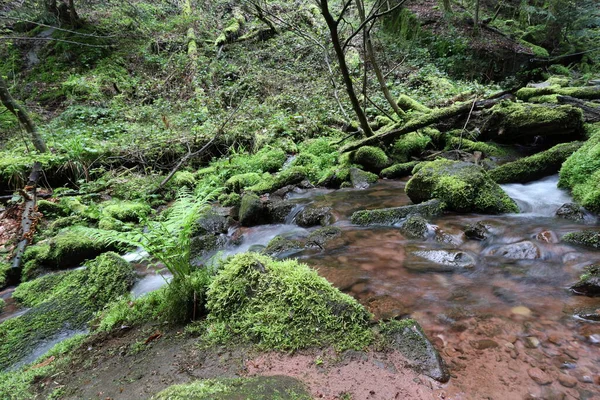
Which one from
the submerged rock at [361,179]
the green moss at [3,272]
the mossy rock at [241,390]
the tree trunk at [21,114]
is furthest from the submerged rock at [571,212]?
the tree trunk at [21,114]

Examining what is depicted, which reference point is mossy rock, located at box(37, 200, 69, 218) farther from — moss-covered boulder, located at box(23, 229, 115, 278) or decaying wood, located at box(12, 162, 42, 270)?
moss-covered boulder, located at box(23, 229, 115, 278)

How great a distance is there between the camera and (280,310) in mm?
2396

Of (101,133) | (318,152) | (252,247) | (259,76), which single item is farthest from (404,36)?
(252,247)

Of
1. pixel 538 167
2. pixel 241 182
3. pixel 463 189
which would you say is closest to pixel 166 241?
pixel 463 189

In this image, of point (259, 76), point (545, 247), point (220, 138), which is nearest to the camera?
point (545, 247)

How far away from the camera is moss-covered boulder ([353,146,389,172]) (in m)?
8.45

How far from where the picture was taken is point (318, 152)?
33.5 ft

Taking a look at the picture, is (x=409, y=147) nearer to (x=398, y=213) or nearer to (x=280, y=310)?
(x=398, y=213)

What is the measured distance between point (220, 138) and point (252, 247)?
6.98m

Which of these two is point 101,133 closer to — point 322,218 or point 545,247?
point 322,218

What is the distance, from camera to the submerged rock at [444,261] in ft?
11.8

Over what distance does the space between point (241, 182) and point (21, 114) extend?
6.44m

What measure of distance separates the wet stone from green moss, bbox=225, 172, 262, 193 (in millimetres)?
7577

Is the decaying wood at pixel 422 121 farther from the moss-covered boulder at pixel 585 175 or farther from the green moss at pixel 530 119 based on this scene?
the moss-covered boulder at pixel 585 175
